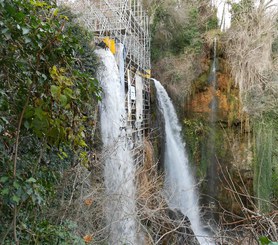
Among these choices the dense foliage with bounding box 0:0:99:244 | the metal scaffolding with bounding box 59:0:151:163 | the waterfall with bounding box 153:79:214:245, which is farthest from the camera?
the waterfall with bounding box 153:79:214:245

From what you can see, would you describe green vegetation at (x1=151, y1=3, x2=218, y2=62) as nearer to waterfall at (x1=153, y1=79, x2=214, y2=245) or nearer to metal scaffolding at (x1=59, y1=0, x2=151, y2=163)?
metal scaffolding at (x1=59, y1=0, x2=151, y2=163)

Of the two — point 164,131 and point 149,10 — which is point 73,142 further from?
point 149,10

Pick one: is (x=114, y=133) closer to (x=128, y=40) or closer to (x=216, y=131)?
(x=128, y=40)

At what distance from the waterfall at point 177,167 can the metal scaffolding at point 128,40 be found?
0.72 m

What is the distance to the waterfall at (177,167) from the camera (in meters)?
9.41

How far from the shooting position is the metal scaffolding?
742cm

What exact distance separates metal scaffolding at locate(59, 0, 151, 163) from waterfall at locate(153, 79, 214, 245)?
721 millimetres

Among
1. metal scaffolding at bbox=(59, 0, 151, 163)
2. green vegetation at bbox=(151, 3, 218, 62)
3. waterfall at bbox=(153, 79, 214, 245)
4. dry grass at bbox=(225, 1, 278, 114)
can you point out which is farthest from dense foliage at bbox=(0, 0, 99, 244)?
green vegetation at bbox=(151, 3, 218, 62)

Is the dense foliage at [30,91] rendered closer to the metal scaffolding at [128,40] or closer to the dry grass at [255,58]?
the metal scaffolding at [128,40]

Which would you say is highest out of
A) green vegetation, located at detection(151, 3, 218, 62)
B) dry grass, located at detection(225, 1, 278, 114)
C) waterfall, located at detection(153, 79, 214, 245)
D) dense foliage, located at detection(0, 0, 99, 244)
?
green vegetation, located at detection(151, 3, 218, 62)

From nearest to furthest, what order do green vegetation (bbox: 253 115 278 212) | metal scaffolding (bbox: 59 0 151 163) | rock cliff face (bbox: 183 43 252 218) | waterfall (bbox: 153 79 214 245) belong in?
metal scaffolding (bbox: 59 0 151 163), green vegetation (bbox: 253 115 278 212), waterfall (bbox: 153 79 214 245), rock cliff face (bbox: 183 43 252 218)

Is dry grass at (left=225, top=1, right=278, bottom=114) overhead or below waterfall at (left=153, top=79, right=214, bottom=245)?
overhead

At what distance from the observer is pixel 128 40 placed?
8820mm

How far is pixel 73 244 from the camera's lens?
282 cm
